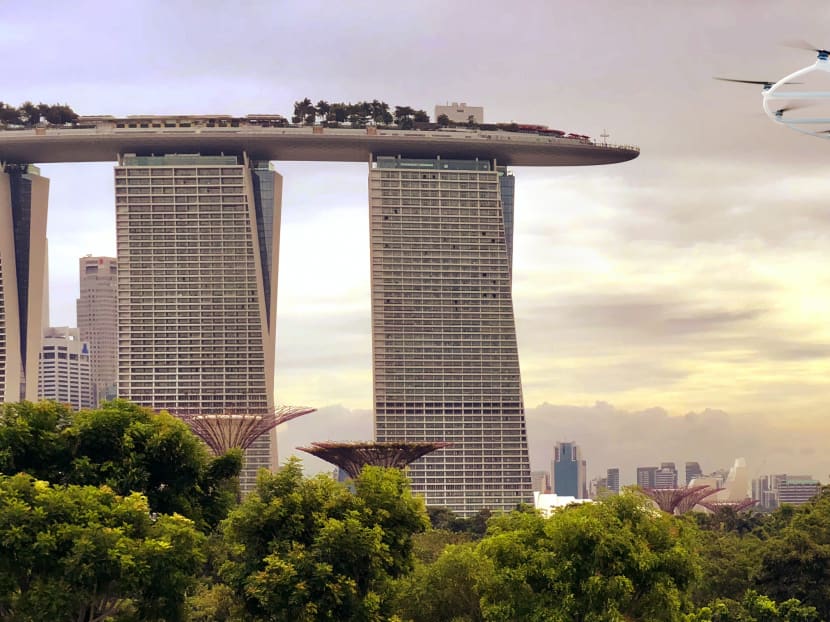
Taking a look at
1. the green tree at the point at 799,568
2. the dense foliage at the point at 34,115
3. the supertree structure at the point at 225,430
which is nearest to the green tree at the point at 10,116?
the dense foliage at the point at 34,115

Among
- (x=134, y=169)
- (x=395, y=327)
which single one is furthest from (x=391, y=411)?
(x=134, y=169)

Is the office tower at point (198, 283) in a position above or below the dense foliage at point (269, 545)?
above

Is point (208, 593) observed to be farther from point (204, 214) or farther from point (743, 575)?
point (204, 214)

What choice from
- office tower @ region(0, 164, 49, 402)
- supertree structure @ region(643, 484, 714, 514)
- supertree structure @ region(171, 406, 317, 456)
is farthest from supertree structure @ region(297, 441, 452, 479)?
office tower @ region(0, 164, 49, 402)

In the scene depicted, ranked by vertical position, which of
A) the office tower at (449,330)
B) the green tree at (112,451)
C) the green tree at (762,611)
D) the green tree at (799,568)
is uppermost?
the office tower at (449,330)

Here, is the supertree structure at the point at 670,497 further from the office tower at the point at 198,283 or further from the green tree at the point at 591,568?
the green tree at the point at 591,568

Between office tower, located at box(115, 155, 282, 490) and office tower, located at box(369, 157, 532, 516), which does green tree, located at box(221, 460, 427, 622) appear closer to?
office tower, located at box(369, 157, 532, 516)

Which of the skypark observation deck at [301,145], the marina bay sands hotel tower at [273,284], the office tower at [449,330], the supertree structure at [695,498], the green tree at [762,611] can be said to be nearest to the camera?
the green tree at [762,611]
